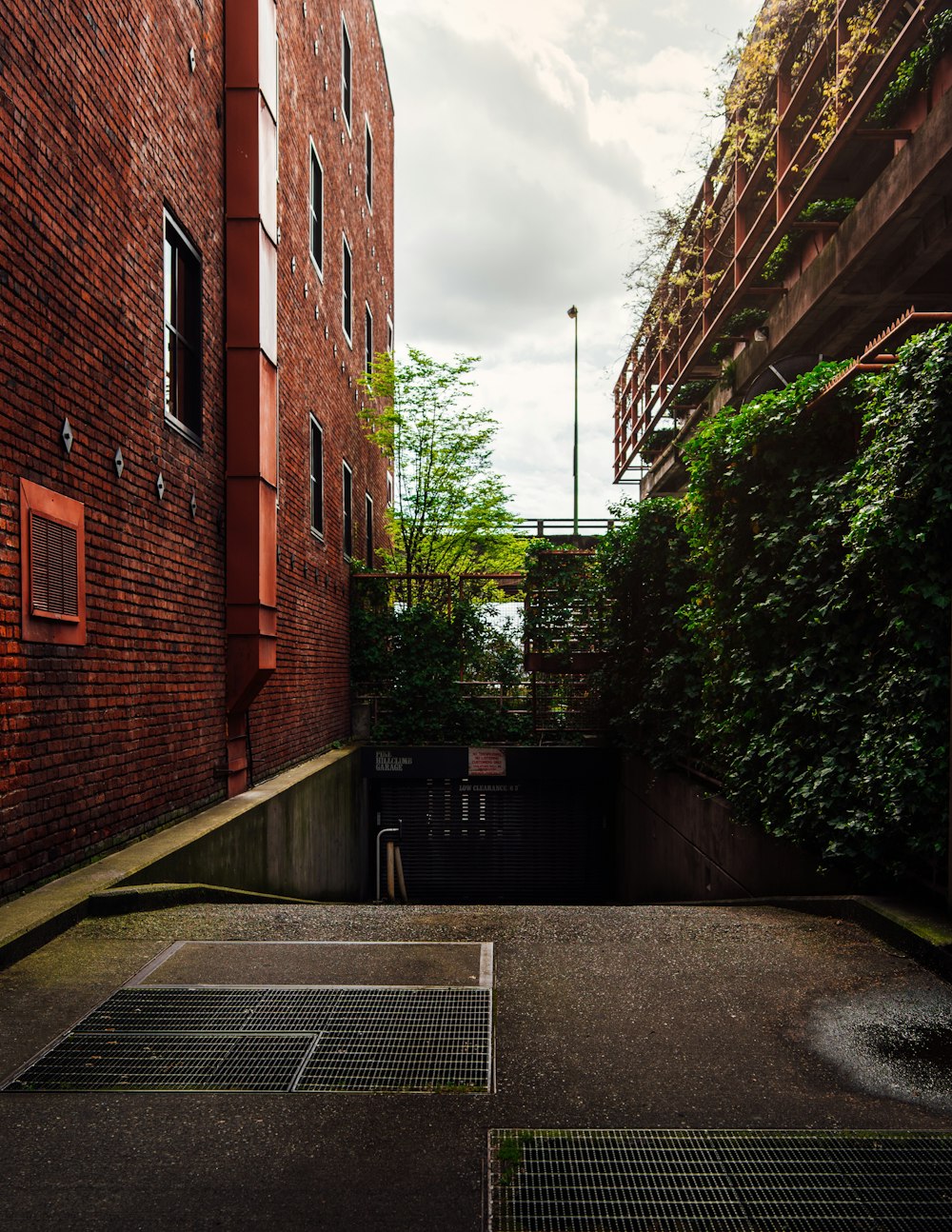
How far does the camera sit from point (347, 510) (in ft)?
51.6

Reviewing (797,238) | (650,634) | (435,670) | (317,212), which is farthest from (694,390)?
(317,212)

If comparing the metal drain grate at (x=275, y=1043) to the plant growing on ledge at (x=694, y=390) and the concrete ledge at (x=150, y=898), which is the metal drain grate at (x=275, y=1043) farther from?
the plant growing on ledge at (x=694, y=390)

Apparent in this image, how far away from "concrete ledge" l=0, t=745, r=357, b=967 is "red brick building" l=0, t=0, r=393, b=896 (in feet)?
0.43

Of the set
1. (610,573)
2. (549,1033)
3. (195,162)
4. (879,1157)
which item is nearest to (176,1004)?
(549,1033)

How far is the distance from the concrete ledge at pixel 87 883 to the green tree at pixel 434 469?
10.6m

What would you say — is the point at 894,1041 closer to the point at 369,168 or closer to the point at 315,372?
the point at 315,372

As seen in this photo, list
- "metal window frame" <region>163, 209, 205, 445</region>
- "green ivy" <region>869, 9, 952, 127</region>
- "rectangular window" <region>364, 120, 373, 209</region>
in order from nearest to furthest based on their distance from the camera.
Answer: "metal window frame" <region>163, 209, 205, 445</region>
"green ivy" <region>869, 9, 952, 127</region>
"rectangular window" <region>364, 120, 373, 209</region>

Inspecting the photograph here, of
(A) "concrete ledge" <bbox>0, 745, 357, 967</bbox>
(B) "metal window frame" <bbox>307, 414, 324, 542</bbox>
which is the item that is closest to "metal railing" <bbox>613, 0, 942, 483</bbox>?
(B) "metal window frame" <bbox>307, 414, 324, 542</bbox>

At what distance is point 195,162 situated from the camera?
294 inches

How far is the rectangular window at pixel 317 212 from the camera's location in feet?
41.1

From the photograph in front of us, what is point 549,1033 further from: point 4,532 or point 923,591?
point 4,532

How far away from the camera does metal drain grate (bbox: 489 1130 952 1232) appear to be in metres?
2.21

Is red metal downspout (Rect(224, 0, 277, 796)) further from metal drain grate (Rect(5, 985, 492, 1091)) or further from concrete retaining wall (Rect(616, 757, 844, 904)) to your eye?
metal drain grate (Rect(5, 985, 492, 1091))

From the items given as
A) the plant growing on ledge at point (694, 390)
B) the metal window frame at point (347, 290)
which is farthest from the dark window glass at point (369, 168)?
the plant growing on ledge at point (694, 390)
